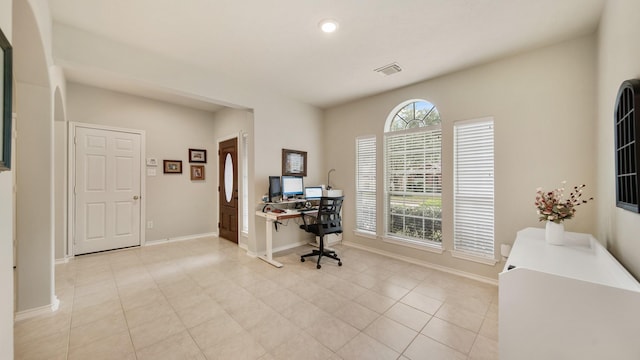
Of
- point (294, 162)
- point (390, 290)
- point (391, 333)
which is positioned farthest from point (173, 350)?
point (294, 162)

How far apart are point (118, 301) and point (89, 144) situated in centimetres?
288

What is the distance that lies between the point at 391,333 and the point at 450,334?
482 millimetres

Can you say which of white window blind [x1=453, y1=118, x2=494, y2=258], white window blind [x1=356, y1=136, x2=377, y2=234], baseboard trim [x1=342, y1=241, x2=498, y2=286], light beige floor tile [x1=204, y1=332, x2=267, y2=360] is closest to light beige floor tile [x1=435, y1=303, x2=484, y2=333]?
baseboard trim [x1=342, y1=241, x2=498, y2=286]

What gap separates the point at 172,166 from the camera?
4.80 metres

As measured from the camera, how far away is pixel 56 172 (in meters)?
3.44

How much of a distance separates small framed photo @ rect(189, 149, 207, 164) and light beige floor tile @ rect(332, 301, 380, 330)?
4.26m

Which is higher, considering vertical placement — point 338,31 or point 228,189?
point 338,31

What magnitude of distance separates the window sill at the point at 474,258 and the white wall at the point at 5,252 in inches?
152

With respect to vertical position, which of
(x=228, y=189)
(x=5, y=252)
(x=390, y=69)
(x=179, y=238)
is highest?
(x=390, y=69)

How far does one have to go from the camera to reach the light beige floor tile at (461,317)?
83.0 inches

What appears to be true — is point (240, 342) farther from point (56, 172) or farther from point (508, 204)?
point (56, 172)

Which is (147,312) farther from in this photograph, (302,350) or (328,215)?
(328,215)

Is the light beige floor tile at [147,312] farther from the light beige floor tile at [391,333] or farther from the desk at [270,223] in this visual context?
the light beige floor tile at [391,333]

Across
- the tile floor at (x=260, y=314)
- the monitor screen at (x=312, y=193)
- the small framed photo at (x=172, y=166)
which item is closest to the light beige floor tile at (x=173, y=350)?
the tile floor at (x=260, y=314)
